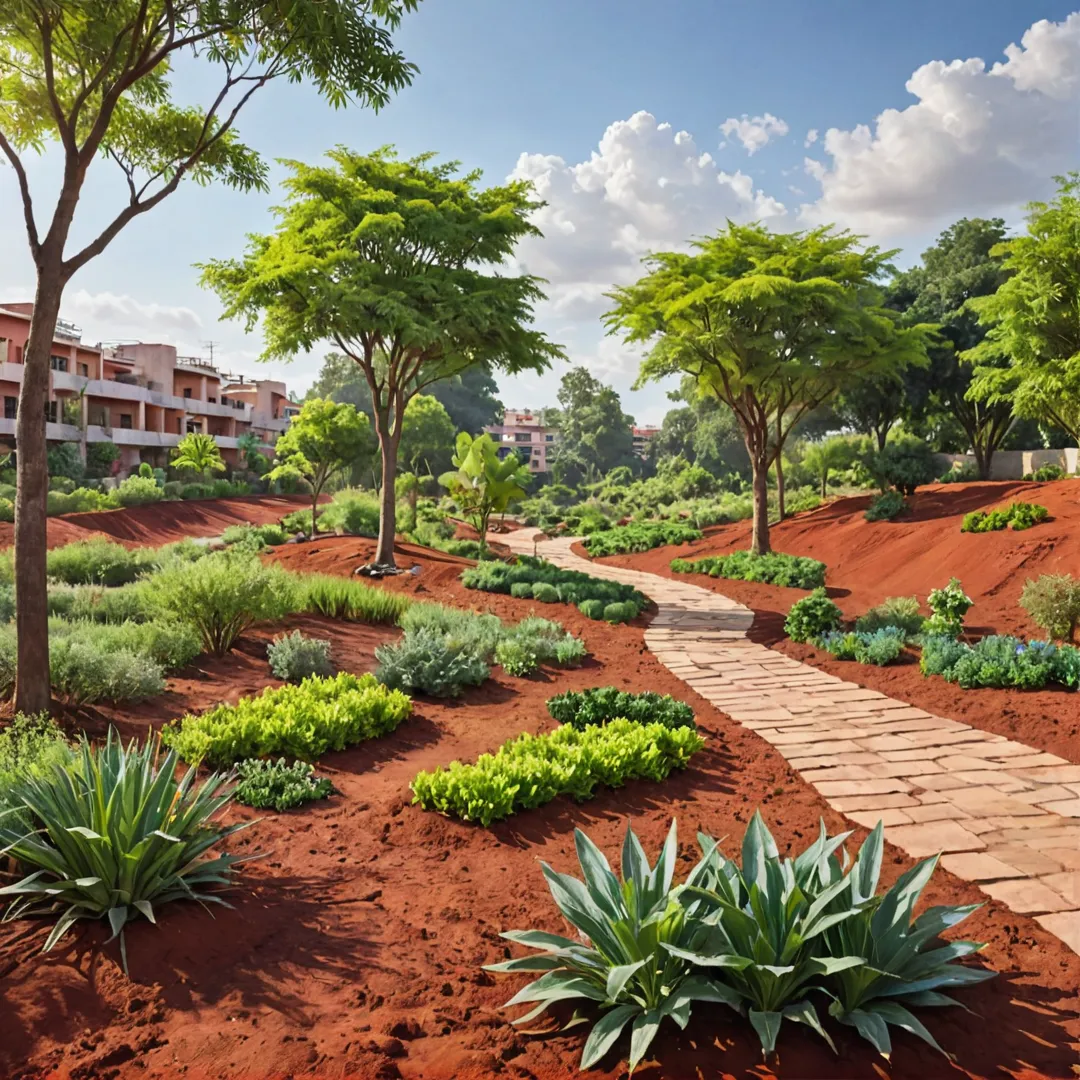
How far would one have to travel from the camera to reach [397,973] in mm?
3021

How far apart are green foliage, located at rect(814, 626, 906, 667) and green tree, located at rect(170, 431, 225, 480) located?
112 feet

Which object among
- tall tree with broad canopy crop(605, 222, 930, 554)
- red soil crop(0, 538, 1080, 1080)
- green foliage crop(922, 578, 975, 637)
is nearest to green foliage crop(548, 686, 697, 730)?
red soil crop(0, 538, 1080, 1080)

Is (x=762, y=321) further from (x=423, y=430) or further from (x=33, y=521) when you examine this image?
(x=423, y=430)

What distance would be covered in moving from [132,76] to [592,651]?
676 centimetres

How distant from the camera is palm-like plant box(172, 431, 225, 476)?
3691 centimetres

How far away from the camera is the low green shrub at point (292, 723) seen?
497 cm

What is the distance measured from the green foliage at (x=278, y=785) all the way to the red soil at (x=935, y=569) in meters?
5.16

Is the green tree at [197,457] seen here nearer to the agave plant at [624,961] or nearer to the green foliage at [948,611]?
the green foliage at [948,611]

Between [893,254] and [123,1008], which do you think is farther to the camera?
[893,254]

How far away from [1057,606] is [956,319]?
18.2 meters

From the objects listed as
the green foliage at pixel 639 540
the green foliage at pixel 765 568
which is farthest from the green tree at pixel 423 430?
the green foliage at pixel 765 568

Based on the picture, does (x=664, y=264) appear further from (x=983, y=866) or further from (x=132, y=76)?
(x=983, y=866)

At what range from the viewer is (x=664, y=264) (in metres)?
16.6

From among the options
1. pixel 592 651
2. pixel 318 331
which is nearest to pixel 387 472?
pixel 318 331
